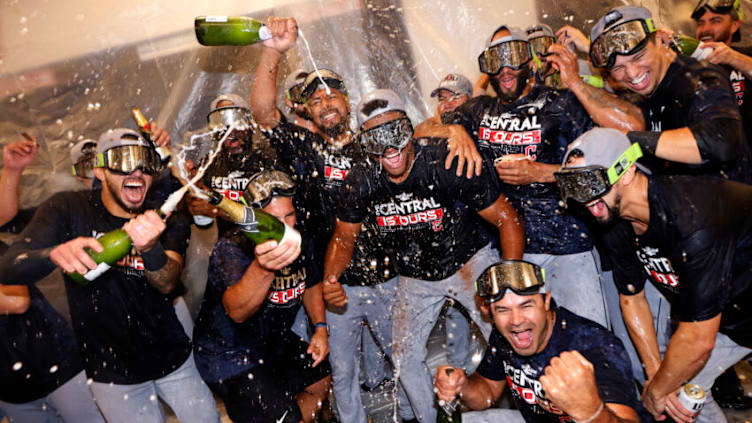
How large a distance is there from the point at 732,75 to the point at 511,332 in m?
3.40

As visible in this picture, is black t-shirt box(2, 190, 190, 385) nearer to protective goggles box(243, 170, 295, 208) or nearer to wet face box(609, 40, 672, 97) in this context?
protective goggles box(243, 170, 295, 208)

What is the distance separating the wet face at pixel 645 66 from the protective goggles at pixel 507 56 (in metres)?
0.73

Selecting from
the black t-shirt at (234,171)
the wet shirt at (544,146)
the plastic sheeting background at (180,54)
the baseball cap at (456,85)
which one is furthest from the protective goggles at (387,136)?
the plastic sheeting background at (180,54)

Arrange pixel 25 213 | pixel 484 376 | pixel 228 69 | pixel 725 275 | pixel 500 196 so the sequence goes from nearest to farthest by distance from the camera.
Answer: pixel 725 275 < pixel 484 376 < pixel 500 196 < pixel 25 213 < pixel 228 69

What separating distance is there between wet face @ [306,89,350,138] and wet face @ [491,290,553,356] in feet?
7.36

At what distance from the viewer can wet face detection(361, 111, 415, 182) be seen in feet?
12.2

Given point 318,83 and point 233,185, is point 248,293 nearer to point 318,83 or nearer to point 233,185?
point 233,185

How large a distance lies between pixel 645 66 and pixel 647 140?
2.21ft

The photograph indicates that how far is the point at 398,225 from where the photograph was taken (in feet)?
13.1

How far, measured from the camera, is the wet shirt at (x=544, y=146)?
3.87 meters

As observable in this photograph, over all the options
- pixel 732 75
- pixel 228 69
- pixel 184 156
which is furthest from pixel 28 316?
pixel 732 75

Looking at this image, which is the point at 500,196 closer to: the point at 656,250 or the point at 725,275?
the point at 656,250

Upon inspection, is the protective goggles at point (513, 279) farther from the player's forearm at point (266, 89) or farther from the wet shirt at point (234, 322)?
the player's forearm at point (266, 89)

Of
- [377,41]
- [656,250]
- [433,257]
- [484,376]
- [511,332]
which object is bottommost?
[484,376]
